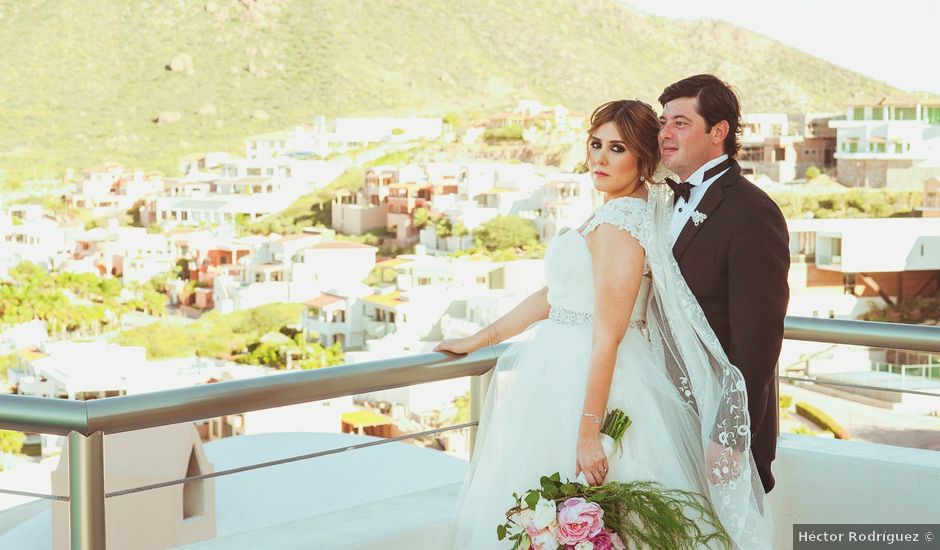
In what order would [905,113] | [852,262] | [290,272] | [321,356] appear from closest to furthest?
[852,262], [321,356], [290,272], [905,113]

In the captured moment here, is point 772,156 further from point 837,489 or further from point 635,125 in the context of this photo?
point 635,125

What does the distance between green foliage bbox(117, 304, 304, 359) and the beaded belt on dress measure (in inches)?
886

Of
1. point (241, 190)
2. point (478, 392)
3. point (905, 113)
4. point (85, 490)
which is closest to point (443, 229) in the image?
point (241, 190)

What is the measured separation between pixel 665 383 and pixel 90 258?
109ft

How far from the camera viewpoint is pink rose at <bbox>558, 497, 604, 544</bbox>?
1320 mm

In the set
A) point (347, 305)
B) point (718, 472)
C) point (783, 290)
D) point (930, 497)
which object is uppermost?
point (783, 290)

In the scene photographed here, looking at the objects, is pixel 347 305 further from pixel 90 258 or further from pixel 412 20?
pixel 412 20

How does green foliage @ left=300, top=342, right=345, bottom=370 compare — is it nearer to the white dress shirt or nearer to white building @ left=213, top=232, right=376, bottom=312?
white building @ left=213, top=232, right=376, bottom=312

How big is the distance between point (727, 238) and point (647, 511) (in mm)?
357

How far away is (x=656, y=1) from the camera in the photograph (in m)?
79.9

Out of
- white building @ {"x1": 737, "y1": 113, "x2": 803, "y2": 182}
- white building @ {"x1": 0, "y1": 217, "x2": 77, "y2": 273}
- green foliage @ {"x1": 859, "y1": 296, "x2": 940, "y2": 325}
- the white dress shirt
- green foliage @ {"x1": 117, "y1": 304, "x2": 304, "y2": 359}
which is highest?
white building @ {"x1": 737, "y1": 113, "x2": 803, "y2": 182}

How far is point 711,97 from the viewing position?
137 cm

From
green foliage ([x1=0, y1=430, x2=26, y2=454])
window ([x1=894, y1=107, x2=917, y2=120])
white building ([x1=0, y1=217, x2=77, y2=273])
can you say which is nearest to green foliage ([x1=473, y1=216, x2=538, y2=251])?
white building ([x1=0, y1=217, x2=77, y2=273])

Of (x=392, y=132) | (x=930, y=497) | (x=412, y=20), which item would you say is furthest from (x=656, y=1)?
(x=930, y=497)
